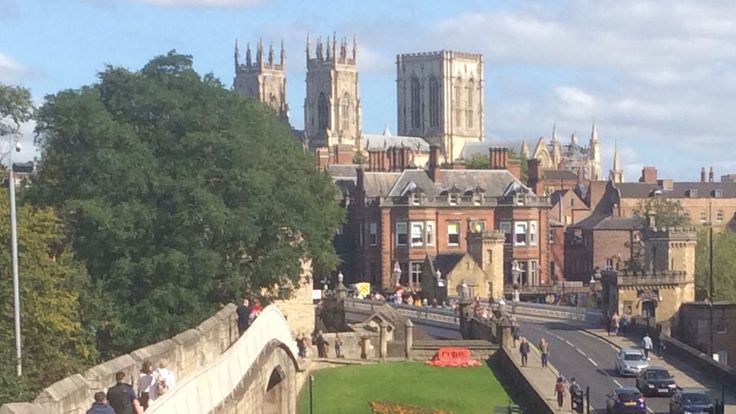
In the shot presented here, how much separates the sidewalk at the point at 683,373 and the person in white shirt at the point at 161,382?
27.7 m

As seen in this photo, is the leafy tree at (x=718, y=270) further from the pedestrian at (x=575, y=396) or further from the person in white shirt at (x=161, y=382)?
the person in white shirt at (x=161, y=382)

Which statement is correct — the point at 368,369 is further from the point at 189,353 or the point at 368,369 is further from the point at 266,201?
the point at 189,353

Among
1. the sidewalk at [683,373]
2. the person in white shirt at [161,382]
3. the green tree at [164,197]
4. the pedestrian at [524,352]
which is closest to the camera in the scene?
the person in white shirt at [161,382]

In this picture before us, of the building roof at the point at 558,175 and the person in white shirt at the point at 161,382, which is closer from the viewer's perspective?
the person in white shirt at the point at 161,382

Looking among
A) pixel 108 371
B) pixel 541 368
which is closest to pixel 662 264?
pixel 541 368

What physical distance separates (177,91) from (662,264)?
4459 cm

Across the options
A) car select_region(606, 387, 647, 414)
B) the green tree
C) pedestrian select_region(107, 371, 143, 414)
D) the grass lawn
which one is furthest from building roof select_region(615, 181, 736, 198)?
pedestrian select_region(107, 371, 143, 414)

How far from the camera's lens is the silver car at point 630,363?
185 feet

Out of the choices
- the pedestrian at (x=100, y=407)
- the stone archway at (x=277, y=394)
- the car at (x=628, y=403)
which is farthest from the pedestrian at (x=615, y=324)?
the pedestrian at (x=100, y=407)

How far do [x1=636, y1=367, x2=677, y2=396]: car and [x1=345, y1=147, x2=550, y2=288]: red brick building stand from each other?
52678 mm

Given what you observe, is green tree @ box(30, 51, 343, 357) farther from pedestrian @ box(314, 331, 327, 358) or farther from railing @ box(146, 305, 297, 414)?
railing @ box(146, 305, 297, 414)

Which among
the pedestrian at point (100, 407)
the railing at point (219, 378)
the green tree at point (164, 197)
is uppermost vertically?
the green tree at point (164, 197)

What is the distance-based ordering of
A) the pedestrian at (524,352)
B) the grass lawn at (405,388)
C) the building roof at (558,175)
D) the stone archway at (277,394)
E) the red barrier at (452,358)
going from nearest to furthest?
the stone archway at (277,394), the grass lawn at (405,388), the pedestrian at (524,352), the red barrier at (452,358), the building roof at (558,175)

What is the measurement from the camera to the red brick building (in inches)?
4227
